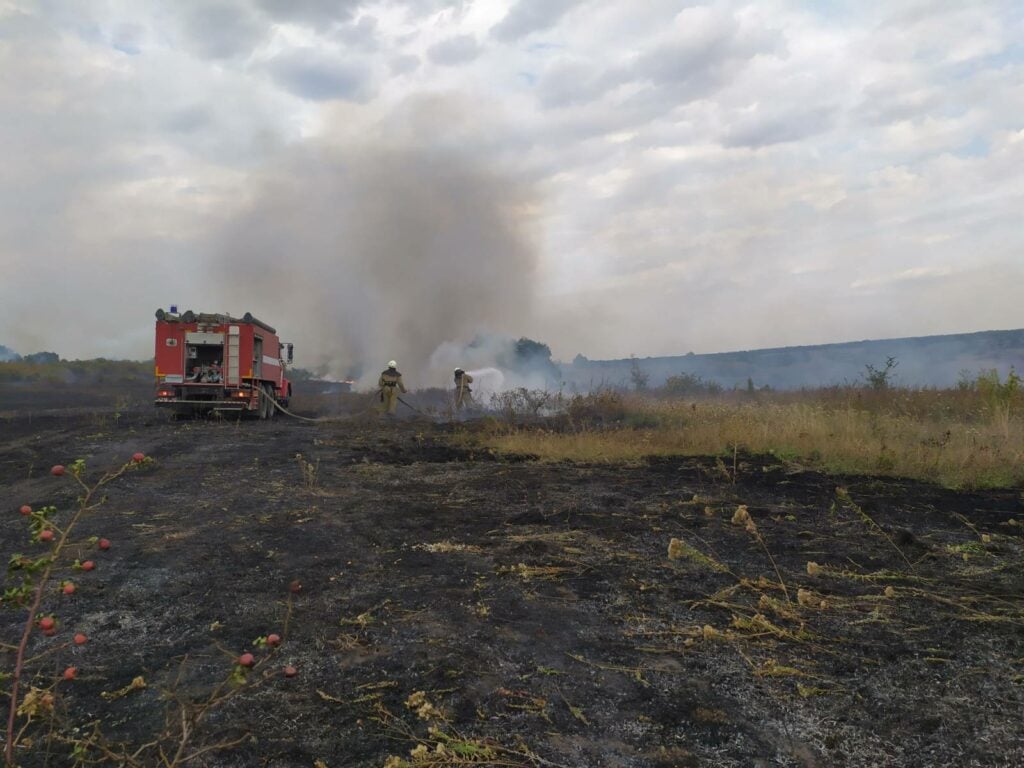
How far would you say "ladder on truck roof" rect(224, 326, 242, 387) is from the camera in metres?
17.8

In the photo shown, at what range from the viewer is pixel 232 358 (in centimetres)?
1789

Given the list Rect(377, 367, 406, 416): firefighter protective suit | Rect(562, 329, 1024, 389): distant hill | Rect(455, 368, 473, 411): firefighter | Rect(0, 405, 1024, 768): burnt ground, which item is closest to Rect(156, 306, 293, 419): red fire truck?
Rect(377, 367, 406, 416): firefighter protective suit

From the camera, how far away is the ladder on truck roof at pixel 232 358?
17.8 m

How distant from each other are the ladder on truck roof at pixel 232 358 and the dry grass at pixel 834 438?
26.8 ft

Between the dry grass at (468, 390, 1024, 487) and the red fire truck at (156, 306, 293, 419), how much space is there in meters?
8.10

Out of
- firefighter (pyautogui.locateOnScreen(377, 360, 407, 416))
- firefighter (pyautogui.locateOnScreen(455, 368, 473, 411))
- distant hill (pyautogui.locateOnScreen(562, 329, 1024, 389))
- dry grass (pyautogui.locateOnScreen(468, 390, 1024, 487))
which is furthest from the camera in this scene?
distant hill (pyautogui.locateOnScreen(562, 329, 1024, 389))

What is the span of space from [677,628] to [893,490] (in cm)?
583

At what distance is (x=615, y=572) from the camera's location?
199 inches

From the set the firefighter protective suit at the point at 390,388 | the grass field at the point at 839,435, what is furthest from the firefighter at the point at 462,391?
the grass field at the point at 839,435

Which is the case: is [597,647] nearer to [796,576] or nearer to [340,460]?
[796,576]

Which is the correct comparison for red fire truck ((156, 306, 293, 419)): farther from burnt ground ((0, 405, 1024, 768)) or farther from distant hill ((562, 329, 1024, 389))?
distant hill ((562, 329, 1024, 389))

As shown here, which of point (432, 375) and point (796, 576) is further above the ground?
point (432, 375)

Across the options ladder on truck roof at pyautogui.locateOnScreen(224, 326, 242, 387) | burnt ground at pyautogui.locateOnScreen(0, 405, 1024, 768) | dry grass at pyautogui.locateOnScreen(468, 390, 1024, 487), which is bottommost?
burnt ground at pyautogui.locateOnScreen(0, 405, 1024, 768)

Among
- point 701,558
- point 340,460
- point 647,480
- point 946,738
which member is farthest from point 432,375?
point 946,738
